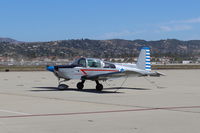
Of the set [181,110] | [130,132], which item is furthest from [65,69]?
[130,132]

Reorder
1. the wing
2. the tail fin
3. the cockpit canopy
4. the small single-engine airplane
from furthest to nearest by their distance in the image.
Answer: the tail fin, the cockpit canopy, the small single-engine airplane, the wing

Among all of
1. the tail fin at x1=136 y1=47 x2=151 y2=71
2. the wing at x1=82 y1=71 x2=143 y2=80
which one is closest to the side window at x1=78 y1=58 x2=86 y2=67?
the wing at x1=82 y1=71 x2=143 y2=80

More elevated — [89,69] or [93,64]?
[93,64]

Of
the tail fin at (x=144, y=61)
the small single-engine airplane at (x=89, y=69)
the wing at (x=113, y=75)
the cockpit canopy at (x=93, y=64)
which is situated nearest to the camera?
the wing at (x=113, y=75)

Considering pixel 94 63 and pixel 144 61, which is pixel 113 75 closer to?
pixel 94 63

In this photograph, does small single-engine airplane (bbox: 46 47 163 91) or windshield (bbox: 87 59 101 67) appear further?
windshield (bbox: 87 59 101 67)

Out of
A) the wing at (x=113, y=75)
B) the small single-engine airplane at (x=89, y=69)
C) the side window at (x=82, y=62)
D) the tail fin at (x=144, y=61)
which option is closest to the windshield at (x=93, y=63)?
the small single-engine airplane at (x=89, y=69)

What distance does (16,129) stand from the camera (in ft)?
31.9

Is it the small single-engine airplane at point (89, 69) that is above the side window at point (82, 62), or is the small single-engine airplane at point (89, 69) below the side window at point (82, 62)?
below

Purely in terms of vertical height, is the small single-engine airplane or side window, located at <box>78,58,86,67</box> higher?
side window, located at <box>78,58,86,67</box>

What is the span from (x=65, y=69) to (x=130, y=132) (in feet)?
45.9

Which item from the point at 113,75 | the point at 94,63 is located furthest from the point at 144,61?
the point at 94,63

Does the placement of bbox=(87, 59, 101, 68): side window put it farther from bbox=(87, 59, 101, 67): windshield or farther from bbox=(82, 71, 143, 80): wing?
bbox=(82, 71, 143, 80): wing

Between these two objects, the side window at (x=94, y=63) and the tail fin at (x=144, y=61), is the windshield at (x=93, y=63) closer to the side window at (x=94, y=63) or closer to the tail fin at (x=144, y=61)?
the side window at (x=94, y=63)
